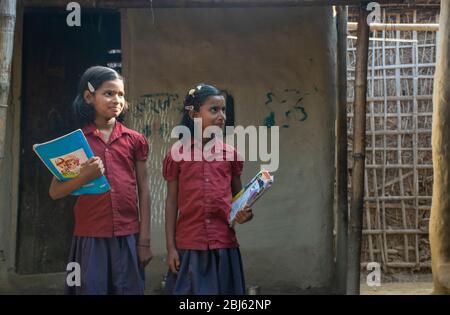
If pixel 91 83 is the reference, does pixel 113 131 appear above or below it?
below

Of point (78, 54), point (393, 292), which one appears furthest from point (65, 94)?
point (393, 292)

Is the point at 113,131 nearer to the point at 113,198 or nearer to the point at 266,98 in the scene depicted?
the point at 113,198

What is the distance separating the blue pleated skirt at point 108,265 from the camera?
304 cm

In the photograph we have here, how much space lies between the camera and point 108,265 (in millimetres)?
3094

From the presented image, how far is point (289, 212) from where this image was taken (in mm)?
5391

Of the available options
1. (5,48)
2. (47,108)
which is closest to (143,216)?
(5,48)

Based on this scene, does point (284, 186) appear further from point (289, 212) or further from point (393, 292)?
point (393, 292)

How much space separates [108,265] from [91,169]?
18.8 inches

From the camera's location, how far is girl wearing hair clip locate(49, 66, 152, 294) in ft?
10.1

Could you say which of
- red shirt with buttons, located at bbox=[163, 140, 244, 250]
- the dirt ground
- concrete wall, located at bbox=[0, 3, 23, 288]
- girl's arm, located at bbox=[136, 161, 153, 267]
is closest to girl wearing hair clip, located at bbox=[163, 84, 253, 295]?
red shirt with buttons, located at bbox=[163, 140, 244, 250]

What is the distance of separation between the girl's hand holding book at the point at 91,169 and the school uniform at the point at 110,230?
0.14m

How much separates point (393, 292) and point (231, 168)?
3.62 metres

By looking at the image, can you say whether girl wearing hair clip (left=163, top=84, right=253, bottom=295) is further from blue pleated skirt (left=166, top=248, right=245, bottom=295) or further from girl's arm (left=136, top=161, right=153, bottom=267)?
girl's arm (left=136, top=161, right=153, bottom=267)
